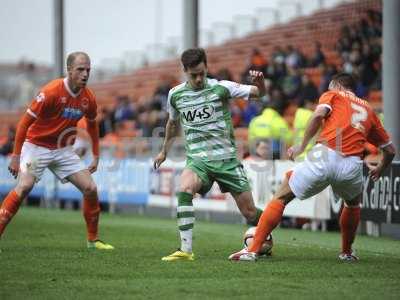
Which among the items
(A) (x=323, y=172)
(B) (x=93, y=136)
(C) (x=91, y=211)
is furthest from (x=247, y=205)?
(B) (x=93, y=136)

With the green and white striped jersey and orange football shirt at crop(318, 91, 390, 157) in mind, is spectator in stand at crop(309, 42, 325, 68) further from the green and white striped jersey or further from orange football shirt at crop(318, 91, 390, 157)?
orange football shirt at crop(318, 91, 390, 157)

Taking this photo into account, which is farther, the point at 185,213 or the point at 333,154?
the point at 185,213

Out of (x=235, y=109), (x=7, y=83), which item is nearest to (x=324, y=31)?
(x=235, y=109)

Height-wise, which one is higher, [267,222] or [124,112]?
[124,112]

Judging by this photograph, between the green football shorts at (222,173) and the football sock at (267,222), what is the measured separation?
51 cm

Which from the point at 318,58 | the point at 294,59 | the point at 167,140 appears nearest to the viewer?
the point at 167,140

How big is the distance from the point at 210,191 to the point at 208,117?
950 cm

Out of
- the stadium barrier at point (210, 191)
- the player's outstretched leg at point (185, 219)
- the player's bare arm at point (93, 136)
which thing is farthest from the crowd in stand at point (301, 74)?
the player's outstretched leg at point (185, 219)

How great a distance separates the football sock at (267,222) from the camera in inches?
396

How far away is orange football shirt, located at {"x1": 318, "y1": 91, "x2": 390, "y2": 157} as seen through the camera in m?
10.0

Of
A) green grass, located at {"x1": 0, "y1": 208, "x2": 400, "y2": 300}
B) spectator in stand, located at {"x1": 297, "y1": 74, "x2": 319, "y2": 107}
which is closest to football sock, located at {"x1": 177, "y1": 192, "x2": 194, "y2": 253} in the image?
green grass, located at {"x1": 0, "y1": 208, "x2": 400, "y2": 300}

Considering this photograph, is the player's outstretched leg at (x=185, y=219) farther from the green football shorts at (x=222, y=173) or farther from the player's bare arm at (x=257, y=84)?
the player's bare arm at (x=257, y=84)

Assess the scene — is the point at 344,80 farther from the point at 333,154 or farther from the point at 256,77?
the point at 256,77

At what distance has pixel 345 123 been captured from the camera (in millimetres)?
10008
